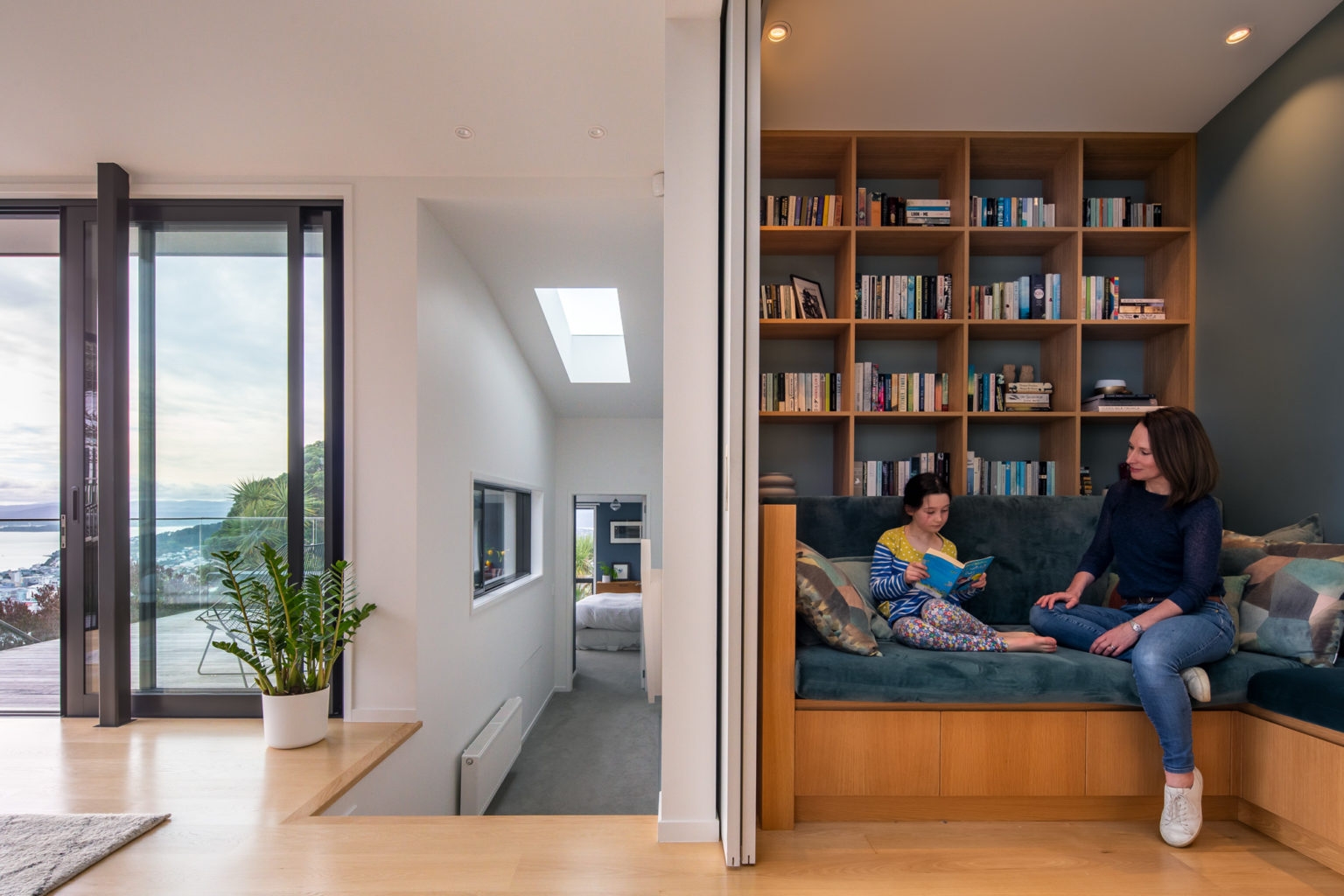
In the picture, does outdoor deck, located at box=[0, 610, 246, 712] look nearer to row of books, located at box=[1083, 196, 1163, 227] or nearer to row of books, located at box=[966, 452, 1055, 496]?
row of books, located at box=[966, 452, 1055, 496]

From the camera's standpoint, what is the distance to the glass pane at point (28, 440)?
128 inches

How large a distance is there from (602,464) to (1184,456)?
15.6 ft

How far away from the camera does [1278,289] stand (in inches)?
104

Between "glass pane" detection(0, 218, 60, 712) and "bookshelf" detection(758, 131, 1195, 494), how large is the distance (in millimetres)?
3470

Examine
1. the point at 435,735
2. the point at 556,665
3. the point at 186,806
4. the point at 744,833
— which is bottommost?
the point at 556,665

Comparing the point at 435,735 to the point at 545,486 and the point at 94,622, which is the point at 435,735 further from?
the point at 545,486

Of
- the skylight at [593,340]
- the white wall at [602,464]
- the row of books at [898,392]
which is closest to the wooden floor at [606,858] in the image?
the row of books at [898,392]

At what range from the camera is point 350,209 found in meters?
3.08

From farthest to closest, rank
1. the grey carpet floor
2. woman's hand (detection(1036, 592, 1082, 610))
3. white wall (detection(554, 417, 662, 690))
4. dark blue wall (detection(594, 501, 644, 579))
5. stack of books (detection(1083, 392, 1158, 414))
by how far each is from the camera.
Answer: dark blue wall (detection(594, 501, 644, 579)), white wall (detection(554, 417, 662, 690)), the grey carpet floor, stack of books (detection(1083, 392, 1158, 414)), woman's hand (detection(1036, 592, 1082, 610))

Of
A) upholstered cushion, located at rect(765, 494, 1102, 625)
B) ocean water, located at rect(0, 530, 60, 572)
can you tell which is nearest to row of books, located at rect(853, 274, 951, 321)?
upholstered cushion, located at rect(765, 494, 1102, 625)

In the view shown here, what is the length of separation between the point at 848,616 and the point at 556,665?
4.53 metres

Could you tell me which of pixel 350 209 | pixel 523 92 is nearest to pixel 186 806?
pixel 350 209

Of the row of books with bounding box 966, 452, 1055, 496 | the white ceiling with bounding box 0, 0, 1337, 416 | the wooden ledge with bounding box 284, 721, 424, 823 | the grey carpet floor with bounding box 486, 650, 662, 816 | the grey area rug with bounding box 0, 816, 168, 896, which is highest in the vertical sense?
the white ceiling with bounding box 0, 0, 1337, 416

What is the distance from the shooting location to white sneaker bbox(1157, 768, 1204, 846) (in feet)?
5.88
